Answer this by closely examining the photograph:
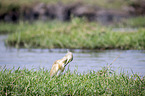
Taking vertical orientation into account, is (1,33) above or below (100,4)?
below

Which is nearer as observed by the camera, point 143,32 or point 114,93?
point 114,93

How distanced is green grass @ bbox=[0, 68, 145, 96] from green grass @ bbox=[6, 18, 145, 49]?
664 centimetres

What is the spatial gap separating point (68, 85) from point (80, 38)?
8.06m

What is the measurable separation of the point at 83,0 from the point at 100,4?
2.55 m

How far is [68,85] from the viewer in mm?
6098

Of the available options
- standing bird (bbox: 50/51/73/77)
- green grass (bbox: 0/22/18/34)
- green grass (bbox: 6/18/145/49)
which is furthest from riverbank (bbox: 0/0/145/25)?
standing bird (bbox: 50/51/73/77)

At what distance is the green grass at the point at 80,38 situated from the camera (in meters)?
13.4

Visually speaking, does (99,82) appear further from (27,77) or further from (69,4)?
(69,4)

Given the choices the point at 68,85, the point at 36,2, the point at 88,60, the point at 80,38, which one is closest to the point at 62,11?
the point at 36,2

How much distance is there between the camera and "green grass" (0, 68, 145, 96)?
5770 mm

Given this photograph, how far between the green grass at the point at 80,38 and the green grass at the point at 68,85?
21.8ft

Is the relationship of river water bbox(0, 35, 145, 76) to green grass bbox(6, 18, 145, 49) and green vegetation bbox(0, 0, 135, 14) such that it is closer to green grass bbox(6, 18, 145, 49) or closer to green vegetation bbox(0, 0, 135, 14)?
green grass bbox(6, 18, 145, 49)

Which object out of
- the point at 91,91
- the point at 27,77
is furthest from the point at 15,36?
the point at 91,91

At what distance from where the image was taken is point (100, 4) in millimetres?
37625
